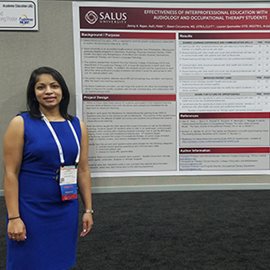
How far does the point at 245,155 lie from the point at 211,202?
8.50ft

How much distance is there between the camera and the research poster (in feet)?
4.79

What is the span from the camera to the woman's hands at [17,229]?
1.30 m

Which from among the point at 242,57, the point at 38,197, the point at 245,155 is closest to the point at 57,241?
the point at 38,197

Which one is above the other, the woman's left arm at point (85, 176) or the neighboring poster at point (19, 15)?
the neighboring poster at point (19, 15)

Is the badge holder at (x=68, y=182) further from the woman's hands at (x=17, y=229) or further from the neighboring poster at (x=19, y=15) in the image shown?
the neighboring poster at (x=19, y=15)

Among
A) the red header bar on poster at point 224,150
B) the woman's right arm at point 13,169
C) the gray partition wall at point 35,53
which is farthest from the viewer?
the red header bar on poster at point 224,150

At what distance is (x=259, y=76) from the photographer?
150 cm

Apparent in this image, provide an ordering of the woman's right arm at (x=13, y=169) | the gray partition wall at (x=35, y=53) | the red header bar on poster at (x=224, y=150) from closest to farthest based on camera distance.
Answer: the woman's right arm at (x=13, y=169), the gray partition wall at (x=35, y=53), the red header bar on poster at (x=224, y=150)

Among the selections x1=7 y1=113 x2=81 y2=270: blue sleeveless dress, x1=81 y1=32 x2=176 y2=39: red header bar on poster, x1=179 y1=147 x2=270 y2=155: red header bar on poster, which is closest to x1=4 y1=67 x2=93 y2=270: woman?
x1=7 y1=113 x2=81 y2=270: blue sleeveless dress

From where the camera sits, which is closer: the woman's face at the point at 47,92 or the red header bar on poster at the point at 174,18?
the woman's face at the point at 47,92

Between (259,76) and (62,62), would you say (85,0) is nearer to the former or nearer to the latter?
(62,62)

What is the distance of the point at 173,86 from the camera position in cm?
150

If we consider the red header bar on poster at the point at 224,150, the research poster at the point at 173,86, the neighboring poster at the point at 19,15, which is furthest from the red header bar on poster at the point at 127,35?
the red header bar on poster at the point at 224,150

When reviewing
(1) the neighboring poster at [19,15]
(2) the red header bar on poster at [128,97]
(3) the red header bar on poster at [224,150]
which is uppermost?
(1) the neighboring poster at [19,15]
